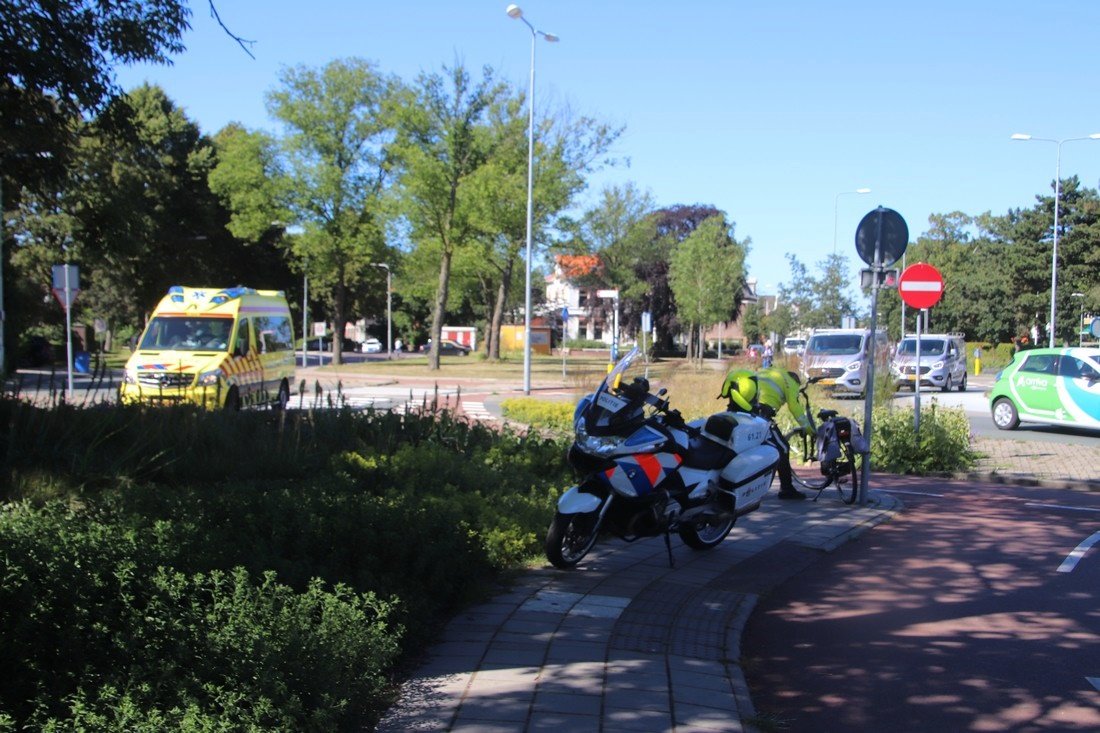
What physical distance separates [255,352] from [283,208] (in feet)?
91.9

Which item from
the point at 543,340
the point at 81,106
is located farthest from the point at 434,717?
the point at 543,340

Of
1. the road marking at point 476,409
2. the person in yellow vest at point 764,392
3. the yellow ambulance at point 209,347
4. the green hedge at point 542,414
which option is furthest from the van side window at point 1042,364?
the yellow ambulance at point 209,347

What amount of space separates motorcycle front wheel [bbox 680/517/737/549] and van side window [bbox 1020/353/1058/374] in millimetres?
13843

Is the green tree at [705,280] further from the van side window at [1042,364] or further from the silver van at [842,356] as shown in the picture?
the van side window at [1042,364]

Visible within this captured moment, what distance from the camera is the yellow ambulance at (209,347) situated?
58.8ft

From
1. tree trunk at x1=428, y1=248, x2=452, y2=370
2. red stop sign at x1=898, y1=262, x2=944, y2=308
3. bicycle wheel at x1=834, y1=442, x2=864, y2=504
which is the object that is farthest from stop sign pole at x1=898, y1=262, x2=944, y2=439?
tree trunk at x1=428, y1=248, x2=452, y2=370

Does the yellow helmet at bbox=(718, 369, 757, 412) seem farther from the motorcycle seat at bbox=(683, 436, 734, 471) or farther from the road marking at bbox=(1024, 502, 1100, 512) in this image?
the road marking at bbox=(1024, 502, 1100, 512)

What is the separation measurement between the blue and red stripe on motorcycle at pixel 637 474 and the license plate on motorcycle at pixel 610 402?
337 mm

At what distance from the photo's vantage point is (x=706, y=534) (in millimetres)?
7910

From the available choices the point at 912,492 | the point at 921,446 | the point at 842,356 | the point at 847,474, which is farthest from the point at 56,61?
the point at 842,356

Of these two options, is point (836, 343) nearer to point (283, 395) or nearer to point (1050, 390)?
point (1050, 390)

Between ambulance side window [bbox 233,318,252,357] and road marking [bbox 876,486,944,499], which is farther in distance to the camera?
ambulance side window [bbox 233,318,252,357]

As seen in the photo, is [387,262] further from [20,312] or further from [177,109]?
[20,312]

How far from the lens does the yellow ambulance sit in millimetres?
17922
